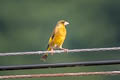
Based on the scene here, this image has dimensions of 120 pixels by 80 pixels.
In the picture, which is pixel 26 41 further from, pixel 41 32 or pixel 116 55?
pixel 116 55

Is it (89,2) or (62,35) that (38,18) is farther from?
(62,35)

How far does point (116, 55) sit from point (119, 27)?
Answer: 6.81 m

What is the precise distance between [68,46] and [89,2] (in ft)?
27.8

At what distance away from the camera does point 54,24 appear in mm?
29859

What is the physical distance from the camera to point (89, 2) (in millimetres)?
35781

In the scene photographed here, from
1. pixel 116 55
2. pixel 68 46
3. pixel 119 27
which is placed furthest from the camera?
pixel 119 27

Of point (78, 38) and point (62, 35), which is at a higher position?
point (62, 35)

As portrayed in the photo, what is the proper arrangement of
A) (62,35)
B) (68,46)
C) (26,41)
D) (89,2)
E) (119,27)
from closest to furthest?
(62,35)
(68,46)
(26,41)
(119,27)
(89,2)

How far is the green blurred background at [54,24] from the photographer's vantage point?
28.2 m

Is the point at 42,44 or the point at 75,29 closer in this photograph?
the point at 42,44

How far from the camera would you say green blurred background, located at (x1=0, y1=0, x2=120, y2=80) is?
28.2 meters

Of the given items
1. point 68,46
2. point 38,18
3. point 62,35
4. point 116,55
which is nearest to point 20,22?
point 38,18

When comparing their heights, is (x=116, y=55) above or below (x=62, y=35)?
below

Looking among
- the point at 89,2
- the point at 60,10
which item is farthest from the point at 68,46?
the point at 89,2
